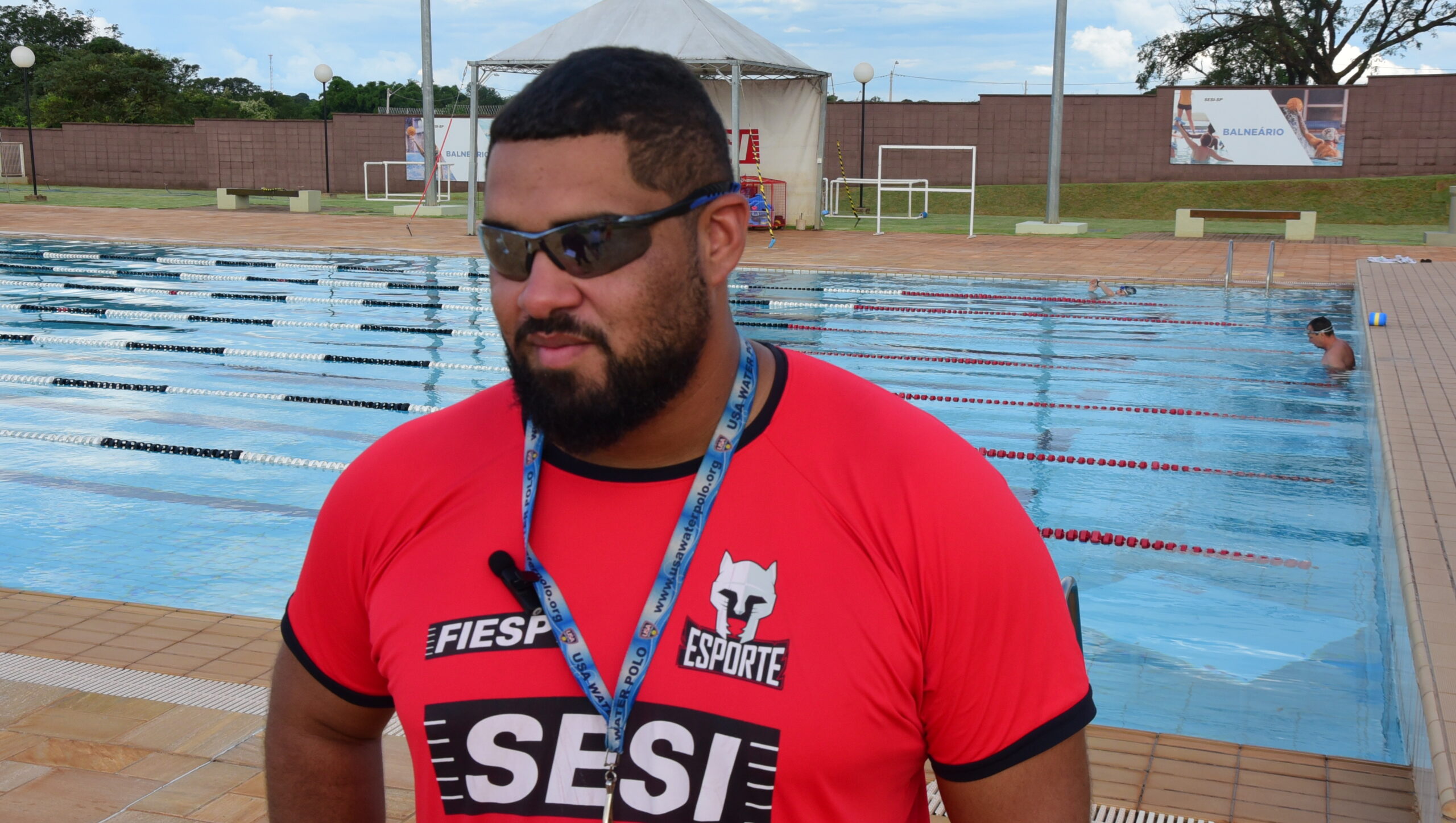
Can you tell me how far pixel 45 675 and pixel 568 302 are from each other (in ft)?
9.07

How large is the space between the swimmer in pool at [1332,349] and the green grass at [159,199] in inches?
732

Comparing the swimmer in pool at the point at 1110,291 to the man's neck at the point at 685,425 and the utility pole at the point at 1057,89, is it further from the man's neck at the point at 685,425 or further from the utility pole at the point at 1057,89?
the man's neck at the point at 685,425

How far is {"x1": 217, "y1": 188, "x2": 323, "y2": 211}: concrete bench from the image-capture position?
2461 cm

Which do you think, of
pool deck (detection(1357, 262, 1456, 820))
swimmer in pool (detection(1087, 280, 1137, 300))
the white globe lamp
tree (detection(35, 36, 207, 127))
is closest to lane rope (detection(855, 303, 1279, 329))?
swimmer in pool (detection(1087, 280, 1137, 300))

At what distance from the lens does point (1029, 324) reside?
465 inches

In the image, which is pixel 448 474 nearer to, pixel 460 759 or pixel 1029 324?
pixel 460 759

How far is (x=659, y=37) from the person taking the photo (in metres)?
18.1

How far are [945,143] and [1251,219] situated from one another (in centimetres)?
1171

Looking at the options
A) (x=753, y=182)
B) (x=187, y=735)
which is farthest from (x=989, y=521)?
(x=753, y=182)

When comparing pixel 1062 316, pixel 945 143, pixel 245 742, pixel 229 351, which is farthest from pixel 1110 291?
Answer: pixel 945 143

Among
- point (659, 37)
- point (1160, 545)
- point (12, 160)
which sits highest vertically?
point (659, 37)

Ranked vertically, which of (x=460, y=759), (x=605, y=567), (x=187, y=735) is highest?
(x=605, y=567)

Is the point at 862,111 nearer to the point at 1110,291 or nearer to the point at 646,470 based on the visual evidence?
the point at 1110,291

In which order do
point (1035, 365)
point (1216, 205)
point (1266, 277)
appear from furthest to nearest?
point (1216, 205)
point (1266, 277)
point (1035, 365)
